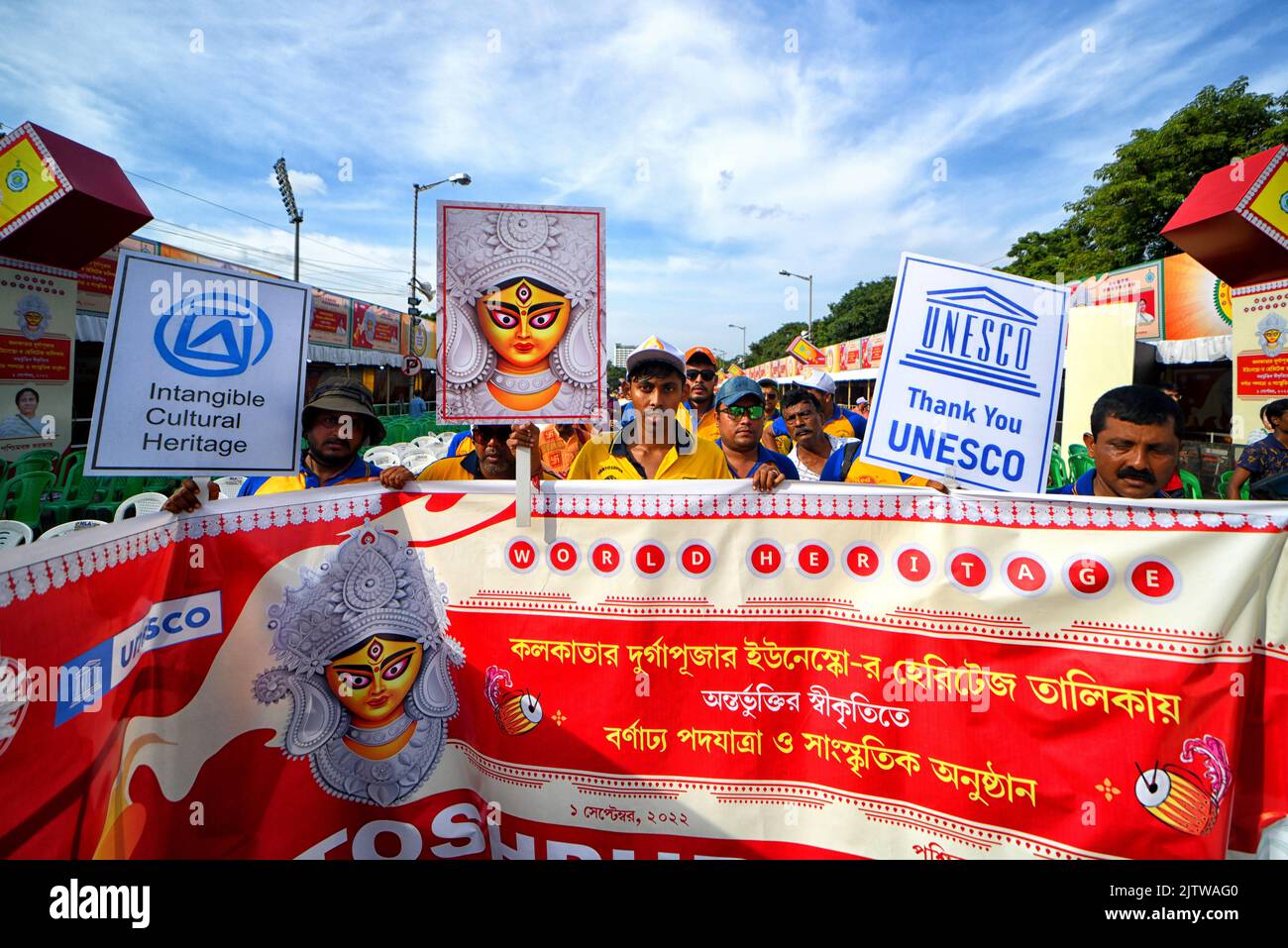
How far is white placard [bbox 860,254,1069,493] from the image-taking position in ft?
7.13

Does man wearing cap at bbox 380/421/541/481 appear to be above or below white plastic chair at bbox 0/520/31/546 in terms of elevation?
above

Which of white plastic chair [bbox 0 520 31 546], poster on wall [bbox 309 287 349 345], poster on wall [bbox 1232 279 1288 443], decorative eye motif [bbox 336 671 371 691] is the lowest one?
white plastic chair [bbox 0 520 31 546]

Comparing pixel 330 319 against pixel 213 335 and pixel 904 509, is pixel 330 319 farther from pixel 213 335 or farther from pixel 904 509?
pixel 904 509

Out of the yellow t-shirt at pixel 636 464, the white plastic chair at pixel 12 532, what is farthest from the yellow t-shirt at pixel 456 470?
the white plastic chair at pixel 12 532

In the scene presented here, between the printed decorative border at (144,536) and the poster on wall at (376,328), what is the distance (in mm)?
21653

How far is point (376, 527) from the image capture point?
6.93 ft

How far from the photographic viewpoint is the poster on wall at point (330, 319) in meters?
18.6

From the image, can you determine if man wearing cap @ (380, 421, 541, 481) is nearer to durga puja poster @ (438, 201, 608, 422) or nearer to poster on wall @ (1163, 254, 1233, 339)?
durga puja poster @ (438, 201, 608, 422)

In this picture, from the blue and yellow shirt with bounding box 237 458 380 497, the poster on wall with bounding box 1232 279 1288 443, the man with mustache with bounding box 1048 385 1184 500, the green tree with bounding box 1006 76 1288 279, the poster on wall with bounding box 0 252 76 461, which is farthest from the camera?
the green tree with bounding box 1006 76 1288 279

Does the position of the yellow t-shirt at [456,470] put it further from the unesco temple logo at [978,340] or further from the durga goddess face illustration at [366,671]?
the unesco temple logo at [978,340]

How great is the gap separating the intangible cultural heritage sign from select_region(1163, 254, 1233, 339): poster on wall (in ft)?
46.9

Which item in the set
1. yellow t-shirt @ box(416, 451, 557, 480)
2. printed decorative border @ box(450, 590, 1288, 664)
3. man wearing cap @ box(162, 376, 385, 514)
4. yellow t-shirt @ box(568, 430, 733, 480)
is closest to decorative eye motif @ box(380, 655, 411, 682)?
printed decorative border @ box(450, 590, 1288, 664)
